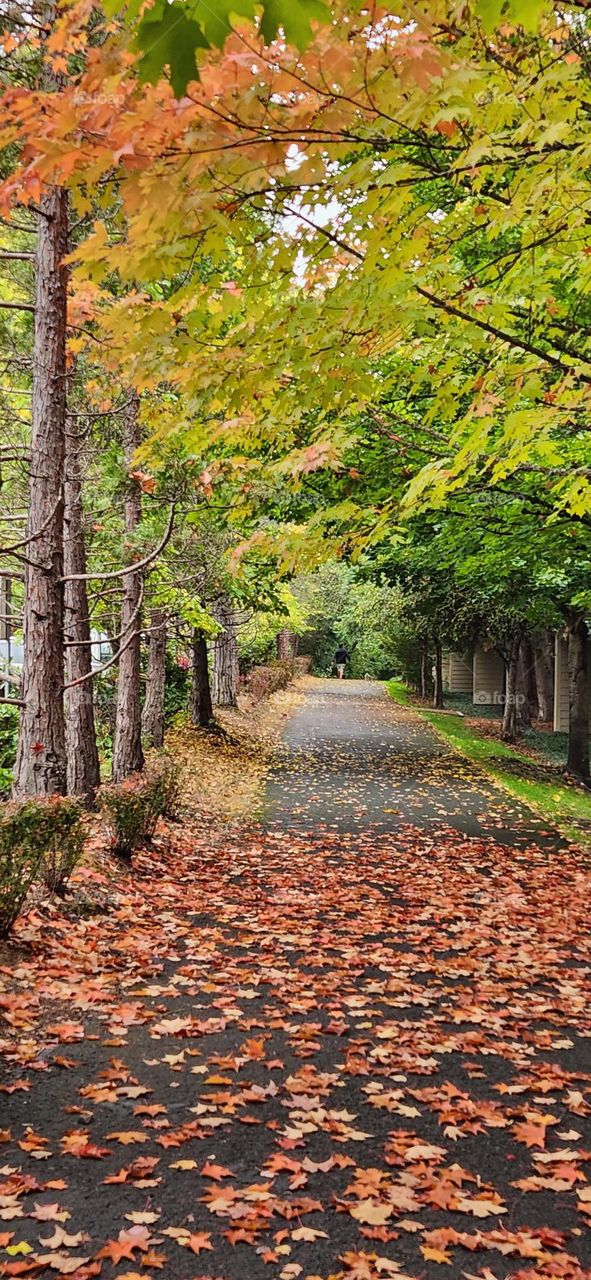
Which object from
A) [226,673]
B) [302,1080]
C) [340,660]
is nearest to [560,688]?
[226,673]

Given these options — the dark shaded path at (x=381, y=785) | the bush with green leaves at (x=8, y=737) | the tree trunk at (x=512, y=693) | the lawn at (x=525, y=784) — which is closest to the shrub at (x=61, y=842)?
the dark shaded path at (x=381, y=785)

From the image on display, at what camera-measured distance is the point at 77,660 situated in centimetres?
1017

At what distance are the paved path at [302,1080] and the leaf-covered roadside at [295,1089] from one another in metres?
0.01

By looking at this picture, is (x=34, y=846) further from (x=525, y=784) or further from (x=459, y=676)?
(x=459, y=676)

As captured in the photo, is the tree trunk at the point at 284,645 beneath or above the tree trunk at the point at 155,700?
above

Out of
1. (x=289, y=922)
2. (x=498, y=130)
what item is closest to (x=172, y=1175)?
(x=289, y=922)

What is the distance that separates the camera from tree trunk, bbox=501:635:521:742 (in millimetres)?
22469

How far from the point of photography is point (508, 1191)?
372 centimetres

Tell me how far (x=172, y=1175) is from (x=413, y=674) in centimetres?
3604

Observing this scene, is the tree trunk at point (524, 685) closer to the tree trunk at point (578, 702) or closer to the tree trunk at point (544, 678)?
the tree trunk at point (544, 678)

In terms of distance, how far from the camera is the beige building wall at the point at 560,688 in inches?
1123

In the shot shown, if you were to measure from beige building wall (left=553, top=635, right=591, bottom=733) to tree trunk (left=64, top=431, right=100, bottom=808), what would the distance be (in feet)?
67.6

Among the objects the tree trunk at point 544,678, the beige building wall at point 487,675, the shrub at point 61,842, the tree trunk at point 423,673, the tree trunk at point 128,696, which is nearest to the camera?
the shrub at point 61,842

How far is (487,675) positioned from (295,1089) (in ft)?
114
